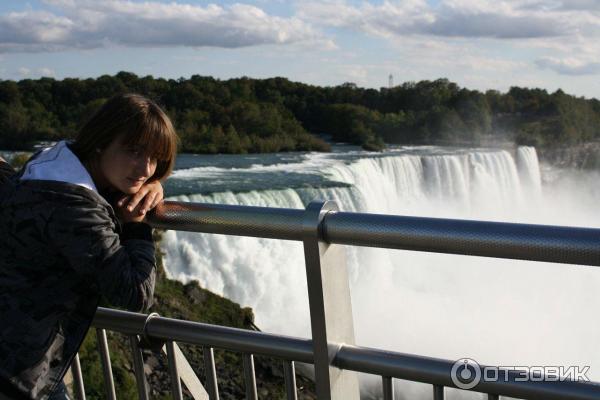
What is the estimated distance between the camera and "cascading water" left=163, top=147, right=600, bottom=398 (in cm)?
1580

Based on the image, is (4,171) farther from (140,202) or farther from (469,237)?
(469,237)

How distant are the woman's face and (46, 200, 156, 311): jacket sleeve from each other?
14 cm

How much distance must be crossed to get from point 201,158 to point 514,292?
1258cm

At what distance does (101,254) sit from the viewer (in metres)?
1.66

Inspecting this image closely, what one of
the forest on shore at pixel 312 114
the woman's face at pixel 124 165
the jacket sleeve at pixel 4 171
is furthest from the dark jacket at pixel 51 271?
the forest on shore at pixel 312 114

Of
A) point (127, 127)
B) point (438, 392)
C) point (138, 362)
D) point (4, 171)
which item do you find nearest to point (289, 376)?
point (438, 392)

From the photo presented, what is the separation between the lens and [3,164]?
2033 millimetres

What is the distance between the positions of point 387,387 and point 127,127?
831 millimetres

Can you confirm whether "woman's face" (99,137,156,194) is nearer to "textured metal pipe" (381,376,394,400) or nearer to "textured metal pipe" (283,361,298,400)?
"textured metal pipe" (283,361,298,400)

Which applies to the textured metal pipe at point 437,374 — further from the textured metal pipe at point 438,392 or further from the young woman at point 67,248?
the young woman at point 67,248

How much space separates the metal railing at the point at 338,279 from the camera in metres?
1.38

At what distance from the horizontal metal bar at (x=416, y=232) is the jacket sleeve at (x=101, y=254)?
18 centimetres

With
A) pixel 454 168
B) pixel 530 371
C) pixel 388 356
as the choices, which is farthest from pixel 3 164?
pixel 454 168

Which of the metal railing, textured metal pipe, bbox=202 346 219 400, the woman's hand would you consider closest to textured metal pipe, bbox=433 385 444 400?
the metal railing
